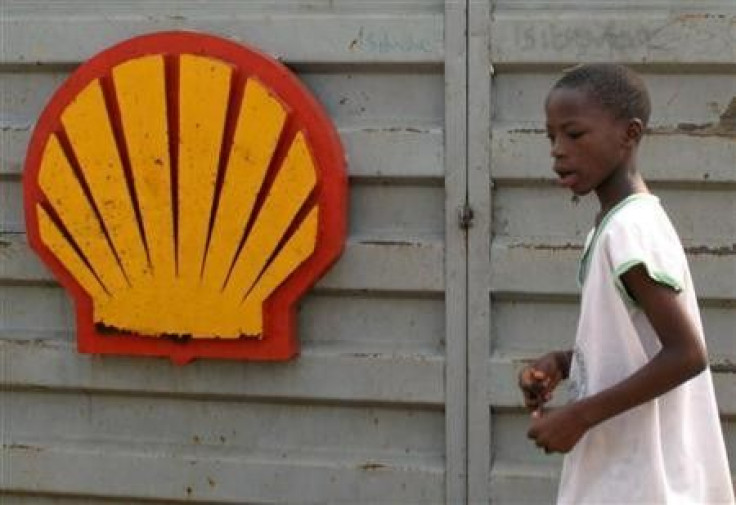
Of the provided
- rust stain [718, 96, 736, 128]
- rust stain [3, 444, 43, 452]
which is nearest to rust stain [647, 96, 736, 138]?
rust stain [718, 96, 736, 128]

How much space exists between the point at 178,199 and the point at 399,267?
2.07 ft

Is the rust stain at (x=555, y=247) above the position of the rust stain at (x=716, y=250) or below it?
above

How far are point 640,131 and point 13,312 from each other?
2.16 metres

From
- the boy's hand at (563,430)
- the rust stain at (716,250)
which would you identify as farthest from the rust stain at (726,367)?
the boy's hand at (563,430)

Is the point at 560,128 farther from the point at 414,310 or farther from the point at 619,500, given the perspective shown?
the point at 414,310

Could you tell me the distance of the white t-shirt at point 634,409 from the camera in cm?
236

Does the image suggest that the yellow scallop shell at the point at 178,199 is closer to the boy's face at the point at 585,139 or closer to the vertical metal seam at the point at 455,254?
the vertical metal seam at the point at 455,254

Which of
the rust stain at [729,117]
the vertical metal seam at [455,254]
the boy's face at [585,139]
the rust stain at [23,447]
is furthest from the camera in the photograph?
A: the rust stain at [23,447]

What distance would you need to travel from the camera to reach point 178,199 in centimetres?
365

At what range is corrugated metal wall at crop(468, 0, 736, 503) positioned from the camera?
135 inches

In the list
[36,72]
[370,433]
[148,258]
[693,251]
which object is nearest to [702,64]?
[693,251]

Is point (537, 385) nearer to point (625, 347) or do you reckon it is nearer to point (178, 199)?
point (625, 347)

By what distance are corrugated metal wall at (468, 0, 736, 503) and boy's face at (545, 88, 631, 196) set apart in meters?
1.05

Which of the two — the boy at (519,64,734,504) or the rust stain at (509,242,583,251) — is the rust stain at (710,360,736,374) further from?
the boy at (519,64,734,504)
